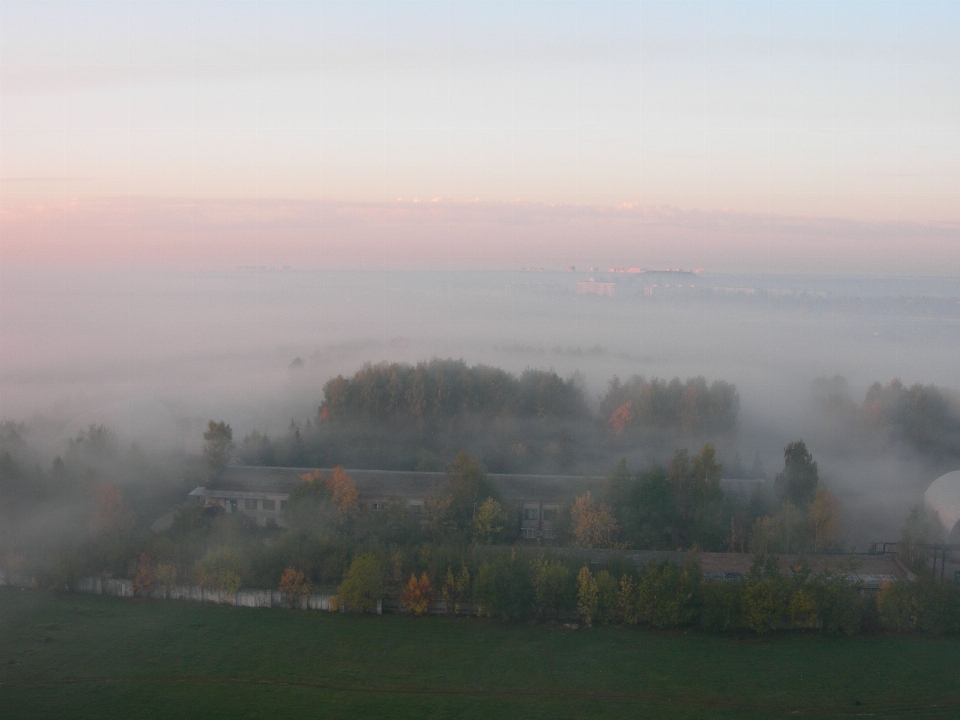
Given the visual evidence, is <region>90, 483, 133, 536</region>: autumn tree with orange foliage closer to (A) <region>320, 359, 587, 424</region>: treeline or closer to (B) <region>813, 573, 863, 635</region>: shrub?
(A) <region>320, 359, 587, 424</region>: treeline

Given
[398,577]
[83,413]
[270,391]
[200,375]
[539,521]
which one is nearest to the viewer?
[398,577]

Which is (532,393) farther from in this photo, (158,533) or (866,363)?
(866,363)

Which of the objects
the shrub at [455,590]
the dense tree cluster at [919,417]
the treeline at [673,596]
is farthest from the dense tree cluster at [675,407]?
the shrub at [455,590]

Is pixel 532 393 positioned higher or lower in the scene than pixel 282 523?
higher

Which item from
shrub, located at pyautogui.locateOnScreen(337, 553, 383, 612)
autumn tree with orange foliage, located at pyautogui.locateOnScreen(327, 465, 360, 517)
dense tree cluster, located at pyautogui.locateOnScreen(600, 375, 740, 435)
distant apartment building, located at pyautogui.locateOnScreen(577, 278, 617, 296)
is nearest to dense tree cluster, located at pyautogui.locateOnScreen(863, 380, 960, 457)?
dense tree cluster, located at pyautogui.locateOnScreen(600, 375, 740, 435)

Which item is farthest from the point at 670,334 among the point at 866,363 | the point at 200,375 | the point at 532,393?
the point at 200,375

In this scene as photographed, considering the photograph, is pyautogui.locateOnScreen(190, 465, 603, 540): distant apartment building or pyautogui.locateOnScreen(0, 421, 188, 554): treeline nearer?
pyautogui.locateOnScreen(0, 421, 188, 554): treeline
